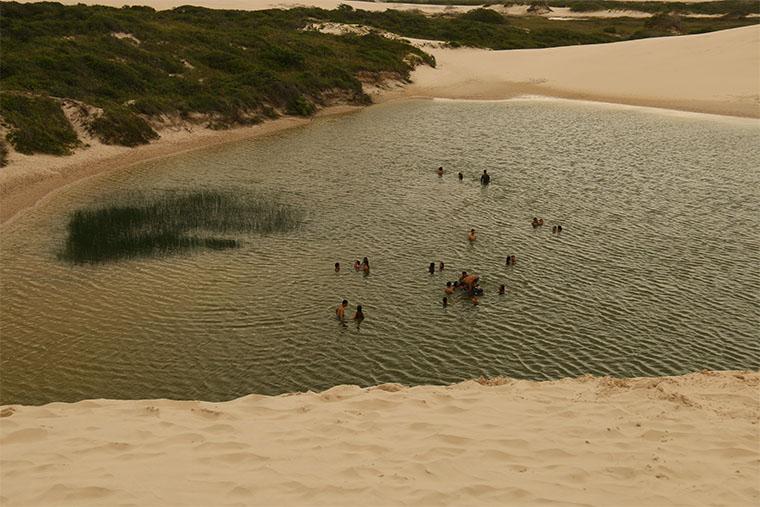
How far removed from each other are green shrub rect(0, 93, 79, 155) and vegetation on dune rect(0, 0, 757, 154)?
0.22 feet

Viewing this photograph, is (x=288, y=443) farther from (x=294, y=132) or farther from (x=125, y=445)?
(x=294, y=132)

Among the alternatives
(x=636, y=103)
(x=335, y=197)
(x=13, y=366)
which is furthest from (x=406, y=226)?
(x=636, y=103)

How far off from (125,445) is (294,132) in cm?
3851

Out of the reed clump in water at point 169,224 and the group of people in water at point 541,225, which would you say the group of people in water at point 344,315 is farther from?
the group of people in water at point 541,225

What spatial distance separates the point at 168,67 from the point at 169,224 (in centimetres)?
2842

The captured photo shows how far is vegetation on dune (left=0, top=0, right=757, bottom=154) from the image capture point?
3916 centimetres

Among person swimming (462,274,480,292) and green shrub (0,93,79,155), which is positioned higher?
green shrub (0,93,79,155)

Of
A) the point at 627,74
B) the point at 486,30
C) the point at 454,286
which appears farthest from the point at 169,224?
the point at 486,30

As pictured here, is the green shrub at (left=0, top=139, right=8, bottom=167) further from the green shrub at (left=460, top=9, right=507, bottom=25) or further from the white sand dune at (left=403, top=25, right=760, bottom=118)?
the green shrub at (left=460, top=9, right=507, bottom=25)

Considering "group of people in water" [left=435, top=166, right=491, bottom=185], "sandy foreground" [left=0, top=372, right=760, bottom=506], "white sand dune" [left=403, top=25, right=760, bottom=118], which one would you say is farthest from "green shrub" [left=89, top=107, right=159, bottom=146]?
"white sand dune" [left=403, top=25, right=760, bottom=118]

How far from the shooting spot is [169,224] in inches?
1093

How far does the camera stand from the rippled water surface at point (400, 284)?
1698 cm

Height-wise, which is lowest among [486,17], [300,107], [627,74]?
[300,107]

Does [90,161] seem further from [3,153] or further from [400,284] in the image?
[400,284]
